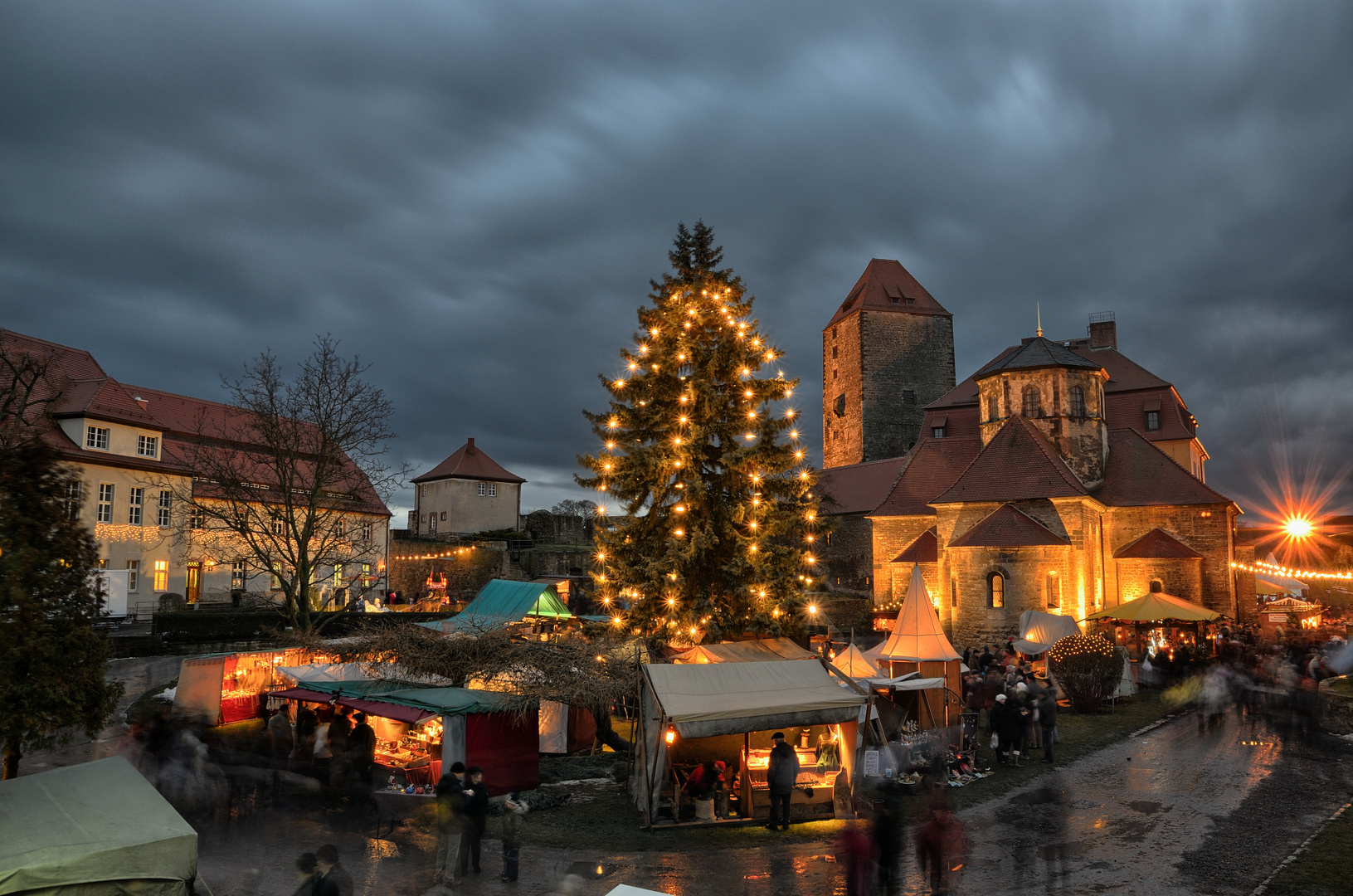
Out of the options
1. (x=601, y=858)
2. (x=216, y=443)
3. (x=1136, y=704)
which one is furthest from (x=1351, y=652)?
(x=216, y=443)

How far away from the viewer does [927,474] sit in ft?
139

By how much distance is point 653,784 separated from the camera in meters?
12.0

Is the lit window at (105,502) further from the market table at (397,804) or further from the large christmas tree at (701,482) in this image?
the market table at (397,804)

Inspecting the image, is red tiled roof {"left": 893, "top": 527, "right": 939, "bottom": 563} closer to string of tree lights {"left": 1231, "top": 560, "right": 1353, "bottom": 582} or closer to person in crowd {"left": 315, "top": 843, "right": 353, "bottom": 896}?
string of tree lights {"left": 1231, "top": 560, "right": 1353, "bottom": 582}

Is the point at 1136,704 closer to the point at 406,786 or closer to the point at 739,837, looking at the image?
the point at 739,837

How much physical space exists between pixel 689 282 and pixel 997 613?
20.5m

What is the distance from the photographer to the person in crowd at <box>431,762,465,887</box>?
955 cm

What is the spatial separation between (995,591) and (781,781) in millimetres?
23455

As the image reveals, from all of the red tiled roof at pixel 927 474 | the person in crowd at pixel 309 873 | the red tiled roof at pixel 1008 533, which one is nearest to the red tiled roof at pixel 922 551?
the red tiled roof at pixel 927 474

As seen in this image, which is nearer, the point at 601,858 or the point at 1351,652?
the point at 601,858

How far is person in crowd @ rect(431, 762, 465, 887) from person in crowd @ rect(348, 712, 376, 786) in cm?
446

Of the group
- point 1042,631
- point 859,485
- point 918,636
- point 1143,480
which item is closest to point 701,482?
point 918,636

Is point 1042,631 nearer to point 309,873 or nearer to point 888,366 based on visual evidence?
point 309,873

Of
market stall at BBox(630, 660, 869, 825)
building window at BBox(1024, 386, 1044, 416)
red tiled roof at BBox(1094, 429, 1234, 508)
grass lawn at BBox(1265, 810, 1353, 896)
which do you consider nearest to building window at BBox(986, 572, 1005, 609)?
red tiled roof at BBox(1094, 429, 1234, 508)
